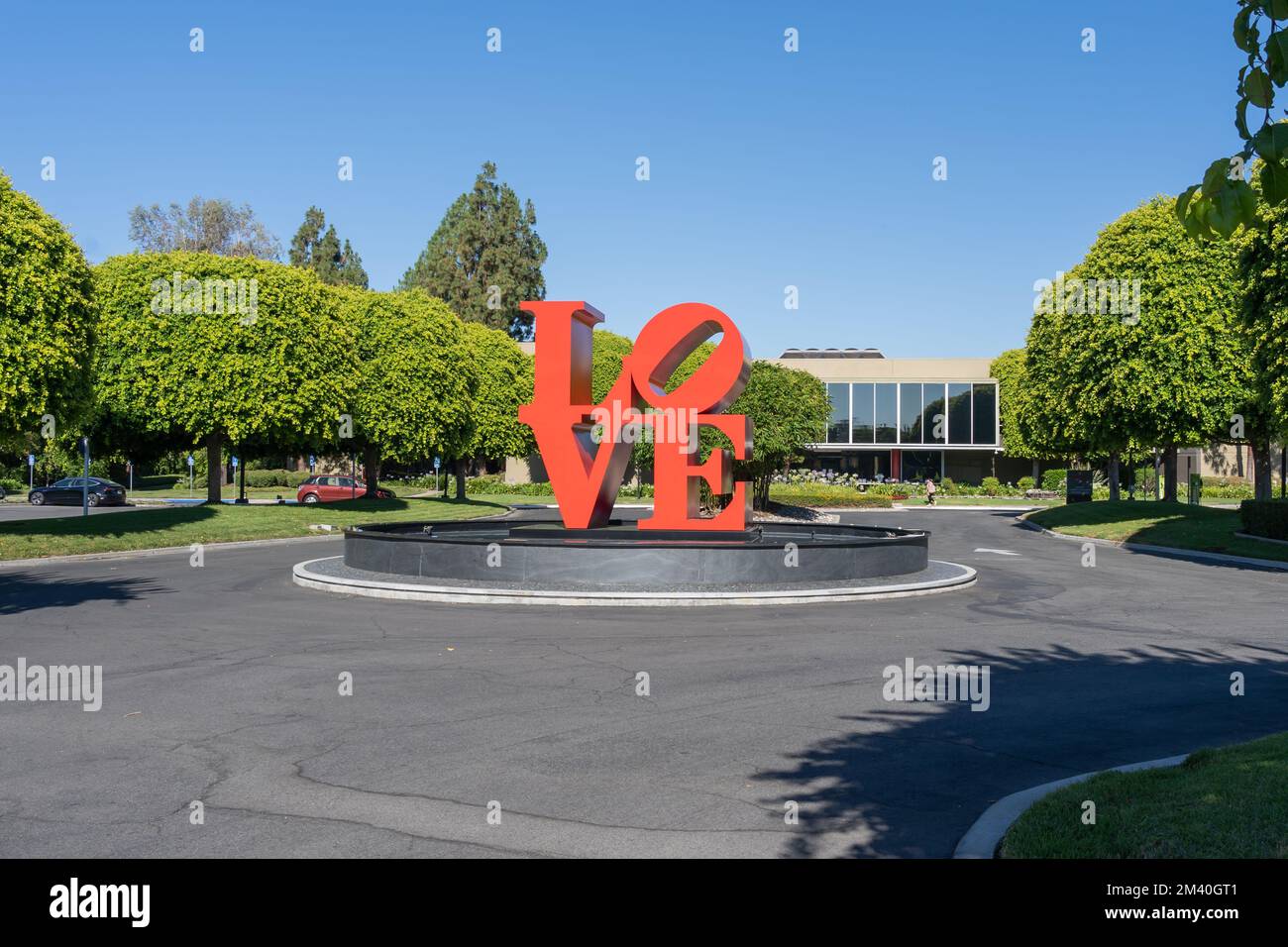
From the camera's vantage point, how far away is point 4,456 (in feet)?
229

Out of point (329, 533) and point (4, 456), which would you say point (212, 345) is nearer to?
point (329, 533)

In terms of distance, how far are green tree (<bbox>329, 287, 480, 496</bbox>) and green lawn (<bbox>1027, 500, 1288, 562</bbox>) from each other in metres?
26.1

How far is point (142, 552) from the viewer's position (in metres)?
27.2

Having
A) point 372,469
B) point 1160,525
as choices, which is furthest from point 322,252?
point 1160,525

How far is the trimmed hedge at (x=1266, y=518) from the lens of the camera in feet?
93.4

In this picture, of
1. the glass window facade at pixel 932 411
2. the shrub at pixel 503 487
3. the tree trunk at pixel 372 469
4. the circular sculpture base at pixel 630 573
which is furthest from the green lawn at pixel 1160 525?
the shrub at pixel 503 487

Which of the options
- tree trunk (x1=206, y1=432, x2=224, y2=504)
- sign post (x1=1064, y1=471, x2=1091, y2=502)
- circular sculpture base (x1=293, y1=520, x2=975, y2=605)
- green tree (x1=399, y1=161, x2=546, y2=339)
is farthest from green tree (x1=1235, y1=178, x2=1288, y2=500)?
green tree (x1=399, y1=161, x2=546, y2=339)

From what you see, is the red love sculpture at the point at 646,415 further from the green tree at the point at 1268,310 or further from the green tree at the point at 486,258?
the green tree at the point at 486,258

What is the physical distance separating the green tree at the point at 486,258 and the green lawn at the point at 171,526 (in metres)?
44.9

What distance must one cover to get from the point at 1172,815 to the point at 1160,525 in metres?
32.2

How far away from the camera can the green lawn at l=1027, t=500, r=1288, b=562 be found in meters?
28.5

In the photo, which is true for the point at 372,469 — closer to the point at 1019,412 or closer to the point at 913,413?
the point at 1019,412

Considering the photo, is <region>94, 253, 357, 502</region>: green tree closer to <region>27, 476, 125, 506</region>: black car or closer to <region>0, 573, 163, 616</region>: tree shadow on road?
<region>27, 476, 125, 506</region>: black car
